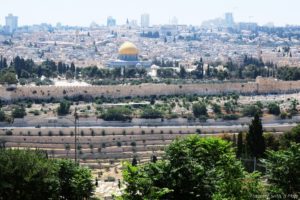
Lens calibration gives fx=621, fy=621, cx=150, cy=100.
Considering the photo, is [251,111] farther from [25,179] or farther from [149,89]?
[25,179]

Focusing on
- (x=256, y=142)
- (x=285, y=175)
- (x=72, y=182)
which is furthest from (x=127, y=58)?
(x=285, y=175)

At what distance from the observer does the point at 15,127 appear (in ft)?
98.9

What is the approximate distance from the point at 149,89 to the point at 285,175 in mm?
28496

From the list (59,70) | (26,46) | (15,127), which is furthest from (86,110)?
(26,46)

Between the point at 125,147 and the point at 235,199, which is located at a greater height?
the point at 235,199

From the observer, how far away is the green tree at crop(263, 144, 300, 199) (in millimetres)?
11633

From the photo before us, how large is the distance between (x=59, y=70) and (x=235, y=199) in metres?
39.9

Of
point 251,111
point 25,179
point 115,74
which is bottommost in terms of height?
point 251,111

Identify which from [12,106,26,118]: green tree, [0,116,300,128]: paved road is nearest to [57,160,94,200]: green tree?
[0,116,300,128]: paved road

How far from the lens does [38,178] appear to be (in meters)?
12.1

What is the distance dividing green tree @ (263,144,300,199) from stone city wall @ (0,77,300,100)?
27.4 metres

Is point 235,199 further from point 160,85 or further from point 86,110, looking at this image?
point 160,85

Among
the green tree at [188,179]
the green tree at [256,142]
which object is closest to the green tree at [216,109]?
the green tree at [256,142]

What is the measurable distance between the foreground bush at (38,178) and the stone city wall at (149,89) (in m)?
25.5
